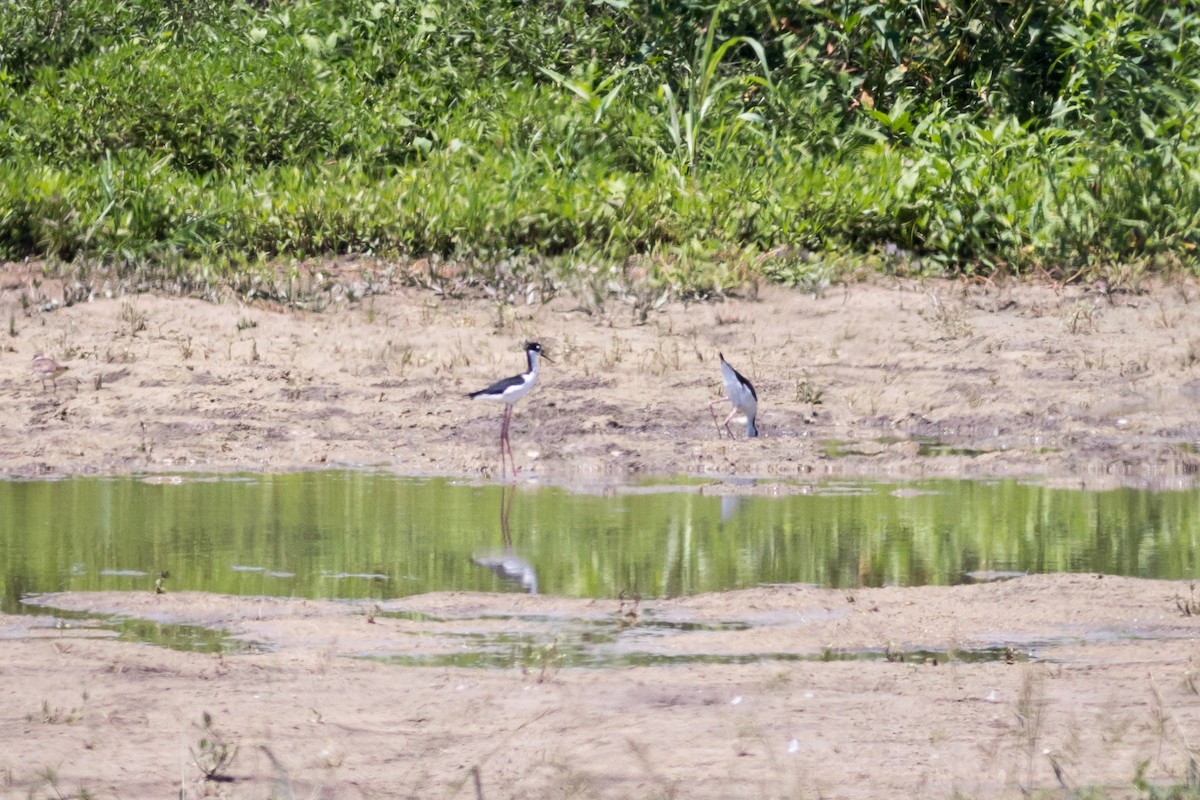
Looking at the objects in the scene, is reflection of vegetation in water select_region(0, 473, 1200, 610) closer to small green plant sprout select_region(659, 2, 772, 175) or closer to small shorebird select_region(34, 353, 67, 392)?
small shorebird select_region(34, 353, 67, 392)

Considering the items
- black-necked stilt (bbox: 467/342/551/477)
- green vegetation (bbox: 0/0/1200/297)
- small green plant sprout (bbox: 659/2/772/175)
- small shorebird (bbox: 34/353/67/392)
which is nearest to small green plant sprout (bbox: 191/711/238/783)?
black-necked stilt (bbox: 467/342/551/477)

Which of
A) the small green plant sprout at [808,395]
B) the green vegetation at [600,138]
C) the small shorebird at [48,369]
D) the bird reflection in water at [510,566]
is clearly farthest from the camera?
the green vegetation at [600,138]

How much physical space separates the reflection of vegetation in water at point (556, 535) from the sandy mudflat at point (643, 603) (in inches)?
13.3

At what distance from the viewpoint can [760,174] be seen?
13.5 meters

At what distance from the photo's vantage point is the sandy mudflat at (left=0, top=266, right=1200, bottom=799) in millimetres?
4109

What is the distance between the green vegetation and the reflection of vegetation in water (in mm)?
3894

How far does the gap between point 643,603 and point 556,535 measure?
124 cm

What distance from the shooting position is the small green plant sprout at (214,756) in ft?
12.8

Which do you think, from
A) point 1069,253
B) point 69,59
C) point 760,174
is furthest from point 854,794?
point 69,59

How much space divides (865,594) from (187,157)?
9.84m

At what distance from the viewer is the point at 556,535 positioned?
704 centimetres

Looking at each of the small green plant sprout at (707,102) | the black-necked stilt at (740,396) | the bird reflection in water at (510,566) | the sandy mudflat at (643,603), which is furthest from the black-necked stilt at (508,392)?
the small green plant sprout at (707,102)

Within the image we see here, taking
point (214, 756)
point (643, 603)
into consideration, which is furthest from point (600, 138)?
point (214, 756)

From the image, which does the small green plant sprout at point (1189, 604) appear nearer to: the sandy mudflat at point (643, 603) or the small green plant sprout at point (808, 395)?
the sandy mudflat at point (643, 603)
